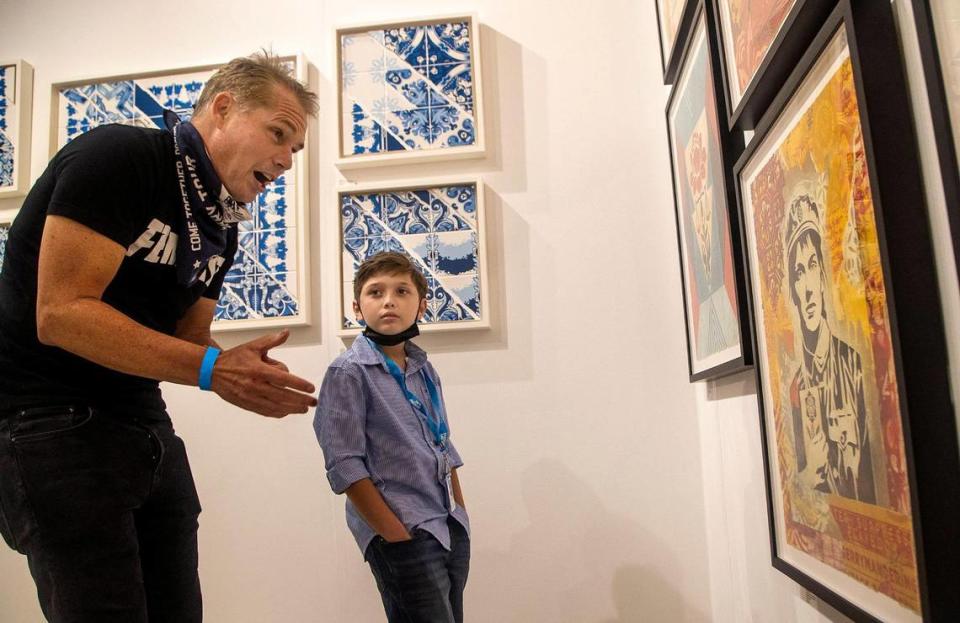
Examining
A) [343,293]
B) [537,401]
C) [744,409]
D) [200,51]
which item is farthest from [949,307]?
[200,51]

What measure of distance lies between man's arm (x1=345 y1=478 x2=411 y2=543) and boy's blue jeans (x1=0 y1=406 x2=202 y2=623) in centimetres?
46

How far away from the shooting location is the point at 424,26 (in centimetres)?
231

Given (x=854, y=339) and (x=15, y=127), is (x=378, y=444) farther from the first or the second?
(x=15, y=127)

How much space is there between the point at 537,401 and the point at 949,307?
1.51m

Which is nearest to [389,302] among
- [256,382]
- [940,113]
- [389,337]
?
[389,337]

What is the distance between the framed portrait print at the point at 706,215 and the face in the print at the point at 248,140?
2.66ft

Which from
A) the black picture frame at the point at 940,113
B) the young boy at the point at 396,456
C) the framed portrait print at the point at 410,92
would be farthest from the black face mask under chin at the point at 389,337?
the black picture frame at the point at 940,113

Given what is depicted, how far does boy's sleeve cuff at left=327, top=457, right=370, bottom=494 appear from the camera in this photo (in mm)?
1426

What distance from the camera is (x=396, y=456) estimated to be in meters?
1.53

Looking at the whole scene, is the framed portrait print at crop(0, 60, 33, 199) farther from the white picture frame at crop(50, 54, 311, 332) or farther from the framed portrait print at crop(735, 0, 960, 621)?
the framed portrait print at crop(735, 0, 960, 621)

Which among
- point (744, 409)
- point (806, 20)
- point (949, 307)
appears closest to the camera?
point (949, 307)

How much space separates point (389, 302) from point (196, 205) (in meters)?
0.62

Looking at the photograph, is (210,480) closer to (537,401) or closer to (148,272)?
(537,401)

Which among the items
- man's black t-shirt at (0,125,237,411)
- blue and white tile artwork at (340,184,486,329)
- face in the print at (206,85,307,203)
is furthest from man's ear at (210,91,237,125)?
blue and white tile artwork at (340,184,486,329)
